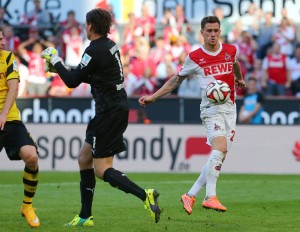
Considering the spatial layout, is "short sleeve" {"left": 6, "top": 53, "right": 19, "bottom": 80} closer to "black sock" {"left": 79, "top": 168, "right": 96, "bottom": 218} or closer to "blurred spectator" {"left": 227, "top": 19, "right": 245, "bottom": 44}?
"black sock" {"left": 79, "top": 168, "right": 96, "bottom": 218}

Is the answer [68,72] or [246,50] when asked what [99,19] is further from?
[246,50]

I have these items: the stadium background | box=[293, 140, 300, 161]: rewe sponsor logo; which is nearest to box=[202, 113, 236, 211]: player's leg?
Answer: the stadium background

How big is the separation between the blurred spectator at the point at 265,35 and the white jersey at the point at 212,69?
11588mm

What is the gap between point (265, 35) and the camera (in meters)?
22.2

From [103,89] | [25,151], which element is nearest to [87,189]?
[25,151]

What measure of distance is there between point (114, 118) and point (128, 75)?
12.4 m

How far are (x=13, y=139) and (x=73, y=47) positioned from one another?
512 inches

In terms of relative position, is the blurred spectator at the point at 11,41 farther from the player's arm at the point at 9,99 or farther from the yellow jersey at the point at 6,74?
the player's arm at the point at 9,99

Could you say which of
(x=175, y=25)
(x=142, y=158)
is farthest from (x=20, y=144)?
(x=175, y=25)

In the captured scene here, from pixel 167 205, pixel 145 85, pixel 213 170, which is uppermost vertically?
pixel 213 170

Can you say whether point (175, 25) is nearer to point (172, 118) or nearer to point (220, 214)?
point (172, 118)

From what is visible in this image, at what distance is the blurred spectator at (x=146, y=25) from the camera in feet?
73.4

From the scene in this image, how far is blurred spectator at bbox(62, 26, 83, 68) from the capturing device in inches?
870

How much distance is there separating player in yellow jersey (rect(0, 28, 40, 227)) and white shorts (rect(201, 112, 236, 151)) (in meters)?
2.17
